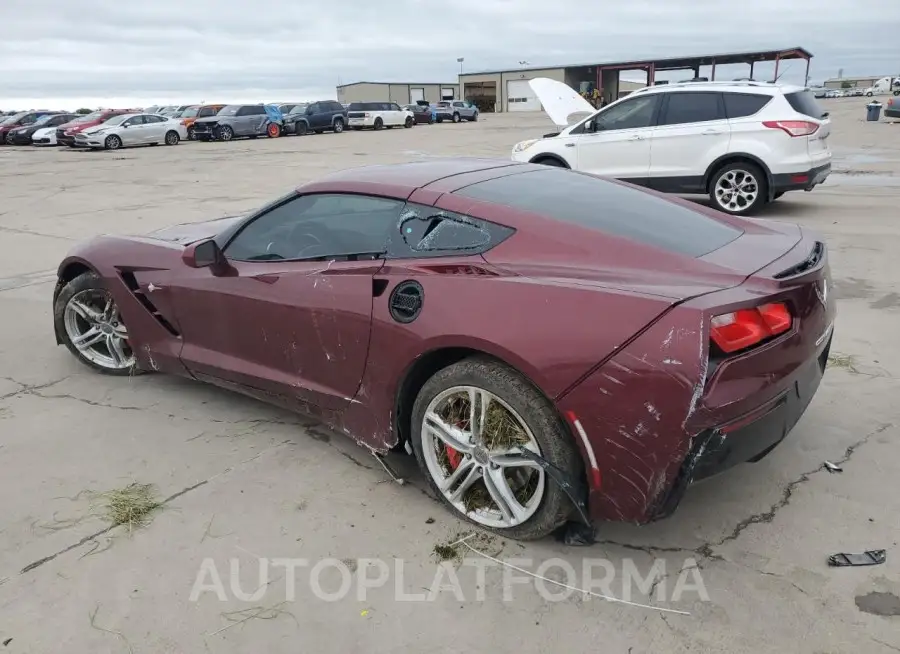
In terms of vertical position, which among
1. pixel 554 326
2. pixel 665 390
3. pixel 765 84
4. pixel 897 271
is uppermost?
pixel 765 84

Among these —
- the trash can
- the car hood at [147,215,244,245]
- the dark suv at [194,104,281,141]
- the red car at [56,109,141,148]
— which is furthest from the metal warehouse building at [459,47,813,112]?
the car hood at [147,215,244,245]

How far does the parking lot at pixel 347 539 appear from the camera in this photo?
235cm

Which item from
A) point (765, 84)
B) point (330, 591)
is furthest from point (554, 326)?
point (765, 84)

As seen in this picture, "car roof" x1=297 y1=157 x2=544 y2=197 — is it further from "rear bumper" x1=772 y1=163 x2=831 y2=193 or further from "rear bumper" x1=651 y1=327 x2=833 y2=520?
"rear bumper" x1=772 y1=163 x2=831 y2=193

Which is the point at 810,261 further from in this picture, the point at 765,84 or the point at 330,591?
the point at 765,84

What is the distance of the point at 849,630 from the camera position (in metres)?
2.27

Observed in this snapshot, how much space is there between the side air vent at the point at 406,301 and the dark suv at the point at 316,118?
33.9m

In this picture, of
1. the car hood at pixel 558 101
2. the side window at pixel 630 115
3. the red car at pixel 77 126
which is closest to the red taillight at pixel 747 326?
the side window at pixel 630 115

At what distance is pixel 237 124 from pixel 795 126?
28.4 m

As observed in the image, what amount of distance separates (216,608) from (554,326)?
1587mm

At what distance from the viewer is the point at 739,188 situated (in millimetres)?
9195

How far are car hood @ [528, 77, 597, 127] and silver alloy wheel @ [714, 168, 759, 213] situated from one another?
334 cm

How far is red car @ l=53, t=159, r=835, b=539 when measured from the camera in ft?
7.59

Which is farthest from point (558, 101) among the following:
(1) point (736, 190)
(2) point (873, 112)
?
(2) point (873, 112)
